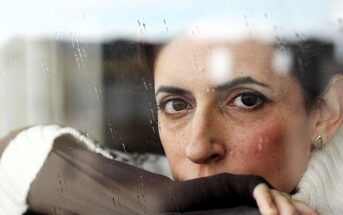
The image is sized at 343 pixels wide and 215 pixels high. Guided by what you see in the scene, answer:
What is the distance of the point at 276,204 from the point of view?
51.6 inches

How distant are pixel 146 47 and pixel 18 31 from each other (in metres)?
0.39

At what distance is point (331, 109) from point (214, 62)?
0.27 m

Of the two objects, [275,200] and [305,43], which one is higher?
[305,43]

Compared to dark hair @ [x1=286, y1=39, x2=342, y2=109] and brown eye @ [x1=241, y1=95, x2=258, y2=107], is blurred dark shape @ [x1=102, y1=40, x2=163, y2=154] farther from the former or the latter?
dark hair @ [x1=286, y1=39, x2=342, y2=109]

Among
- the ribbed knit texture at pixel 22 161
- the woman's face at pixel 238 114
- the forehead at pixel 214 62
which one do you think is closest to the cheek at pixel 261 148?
the woman's face at pixel 238 114

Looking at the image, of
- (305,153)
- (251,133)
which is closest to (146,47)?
(251,133)

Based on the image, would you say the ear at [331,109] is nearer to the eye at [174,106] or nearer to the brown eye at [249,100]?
the brown eye at [249,100]

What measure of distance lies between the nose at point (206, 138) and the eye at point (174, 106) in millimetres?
31

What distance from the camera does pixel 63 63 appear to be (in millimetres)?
1579

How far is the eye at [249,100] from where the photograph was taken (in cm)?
134

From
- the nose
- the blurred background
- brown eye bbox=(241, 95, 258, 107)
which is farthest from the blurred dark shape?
brown eye bbox=(241, 95, 258, 107)

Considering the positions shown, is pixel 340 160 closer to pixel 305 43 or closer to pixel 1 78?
pixel 305 43

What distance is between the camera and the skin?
1.33m

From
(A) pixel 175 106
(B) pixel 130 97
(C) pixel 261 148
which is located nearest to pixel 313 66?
(C) pixel 261 148
